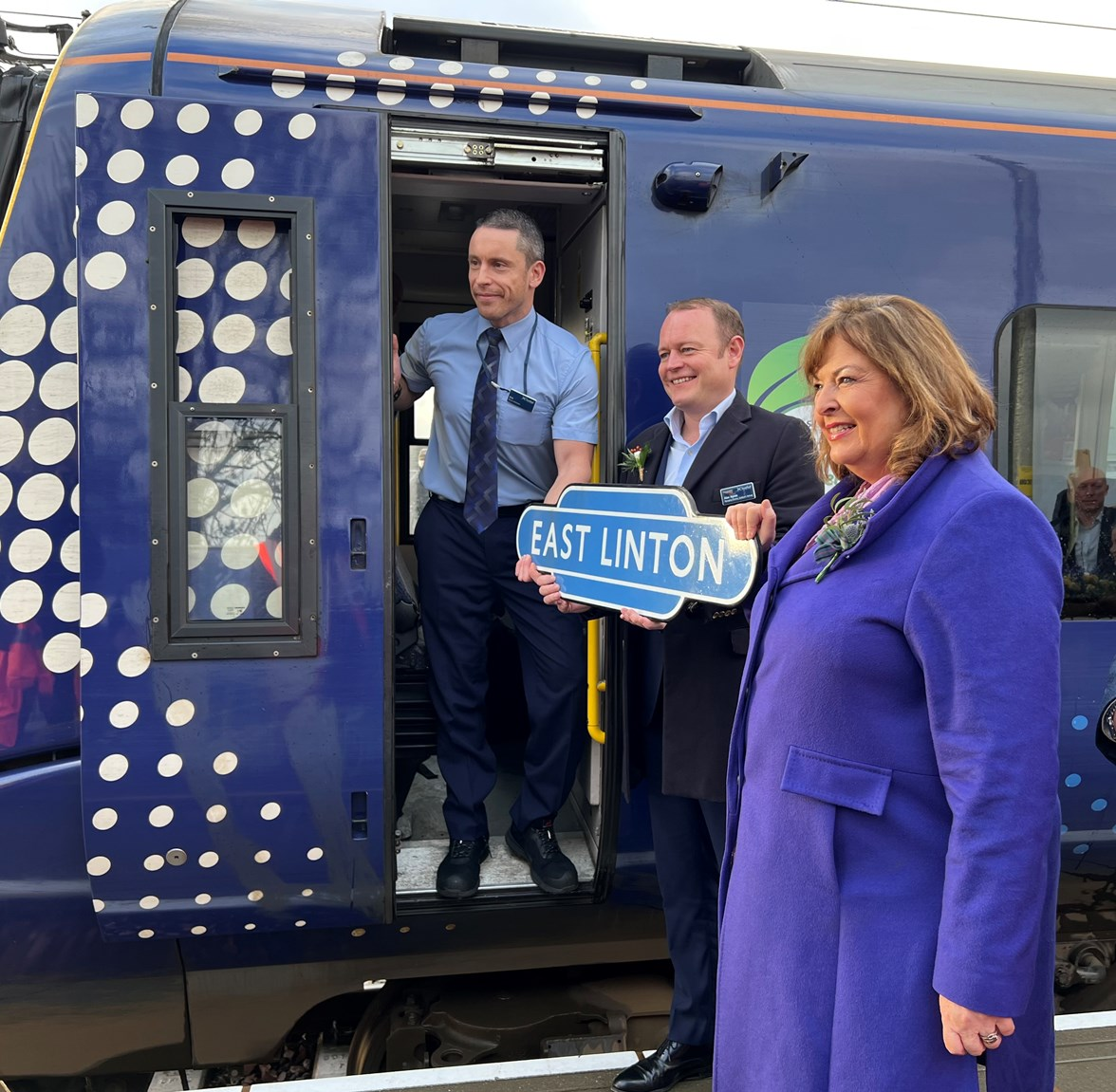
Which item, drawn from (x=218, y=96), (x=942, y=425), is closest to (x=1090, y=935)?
(x=942, y=425)

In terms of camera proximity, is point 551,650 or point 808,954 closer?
point 808,954

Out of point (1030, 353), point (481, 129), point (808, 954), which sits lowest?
point (808, 954)

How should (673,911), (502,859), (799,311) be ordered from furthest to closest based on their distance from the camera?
(502,859) < (799,311) < (673,911)

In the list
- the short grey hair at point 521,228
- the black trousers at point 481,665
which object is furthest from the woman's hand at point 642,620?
the short grey hair at point 521,228

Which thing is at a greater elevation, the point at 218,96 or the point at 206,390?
the point at 218,96

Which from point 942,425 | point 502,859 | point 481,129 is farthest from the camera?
point 502,859

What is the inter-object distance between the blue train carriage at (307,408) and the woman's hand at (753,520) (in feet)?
2.70

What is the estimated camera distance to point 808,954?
140 centimetres

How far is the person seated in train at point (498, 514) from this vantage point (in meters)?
2.71

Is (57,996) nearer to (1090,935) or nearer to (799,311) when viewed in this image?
(799,311)

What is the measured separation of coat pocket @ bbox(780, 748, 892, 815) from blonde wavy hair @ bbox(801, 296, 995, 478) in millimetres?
452

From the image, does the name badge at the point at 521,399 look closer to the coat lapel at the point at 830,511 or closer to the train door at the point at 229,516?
the train door at the point at 229,516

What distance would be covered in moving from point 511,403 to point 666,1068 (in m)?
1.83

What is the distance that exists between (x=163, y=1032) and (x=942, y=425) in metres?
2.57
